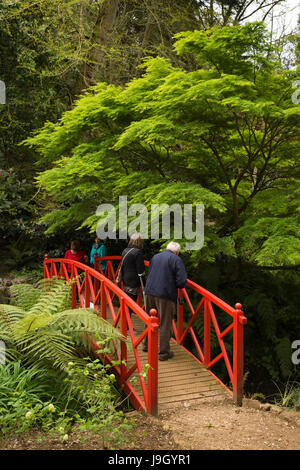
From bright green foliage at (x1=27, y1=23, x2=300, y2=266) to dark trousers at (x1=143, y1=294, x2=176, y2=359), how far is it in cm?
124

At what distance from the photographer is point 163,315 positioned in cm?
551

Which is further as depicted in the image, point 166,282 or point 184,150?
point 184,150

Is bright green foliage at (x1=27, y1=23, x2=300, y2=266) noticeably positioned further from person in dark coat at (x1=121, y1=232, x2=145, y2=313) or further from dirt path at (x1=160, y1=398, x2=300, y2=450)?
dirt path at (x1=160, y1=398, x2=300, y2=450)

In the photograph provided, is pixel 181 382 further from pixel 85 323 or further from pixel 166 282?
pixel 85 323

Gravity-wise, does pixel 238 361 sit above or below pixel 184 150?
below

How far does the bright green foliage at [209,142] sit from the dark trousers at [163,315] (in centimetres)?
124

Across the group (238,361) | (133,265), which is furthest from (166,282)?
(238,361)

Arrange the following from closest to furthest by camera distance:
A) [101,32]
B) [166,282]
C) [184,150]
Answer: [166,282], [184,150], [101,32]

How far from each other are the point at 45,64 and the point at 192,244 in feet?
29.3

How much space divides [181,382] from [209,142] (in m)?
4.34

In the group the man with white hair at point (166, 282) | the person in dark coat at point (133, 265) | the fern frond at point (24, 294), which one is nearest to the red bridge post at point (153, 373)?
the man with white hair at point (166, 282)

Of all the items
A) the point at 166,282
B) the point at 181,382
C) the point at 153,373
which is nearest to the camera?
the point at 153,373

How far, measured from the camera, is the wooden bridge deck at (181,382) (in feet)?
15.8

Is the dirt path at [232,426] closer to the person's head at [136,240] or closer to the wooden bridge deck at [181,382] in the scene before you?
the wooden bridge deck at [181,382]
